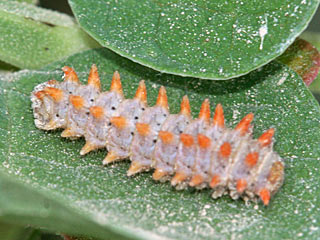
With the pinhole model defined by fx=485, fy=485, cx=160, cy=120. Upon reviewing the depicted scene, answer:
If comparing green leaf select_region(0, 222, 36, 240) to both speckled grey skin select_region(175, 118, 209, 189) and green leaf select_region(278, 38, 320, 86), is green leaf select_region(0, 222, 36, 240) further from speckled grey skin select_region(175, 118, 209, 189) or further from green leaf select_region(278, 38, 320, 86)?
green leaf select_region(278, 38, 320, 86)

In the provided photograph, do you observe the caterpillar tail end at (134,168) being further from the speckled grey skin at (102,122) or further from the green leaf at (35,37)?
the green leaf at (35,37)

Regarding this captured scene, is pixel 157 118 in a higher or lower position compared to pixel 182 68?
lower

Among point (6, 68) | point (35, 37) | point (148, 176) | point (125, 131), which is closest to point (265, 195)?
point (148, 176)

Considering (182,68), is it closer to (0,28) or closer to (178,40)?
(178,40)

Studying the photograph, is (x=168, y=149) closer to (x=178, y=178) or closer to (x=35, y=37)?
(x=178, y=178)

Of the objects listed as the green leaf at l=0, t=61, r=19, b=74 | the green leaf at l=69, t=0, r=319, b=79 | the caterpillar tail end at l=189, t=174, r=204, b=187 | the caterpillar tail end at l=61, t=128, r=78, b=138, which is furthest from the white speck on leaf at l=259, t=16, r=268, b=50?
the green leaf at l=0, t=61, r=19, b=74

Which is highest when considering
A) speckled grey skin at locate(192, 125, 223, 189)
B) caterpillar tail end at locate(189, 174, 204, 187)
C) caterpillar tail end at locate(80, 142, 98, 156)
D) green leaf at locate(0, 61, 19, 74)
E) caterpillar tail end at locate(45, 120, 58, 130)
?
speckled grey skin at locate(192, 125, 223, 189)

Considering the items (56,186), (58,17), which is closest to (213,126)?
(56,186)
